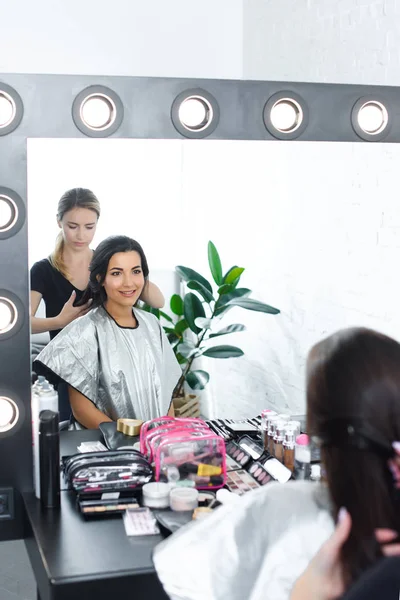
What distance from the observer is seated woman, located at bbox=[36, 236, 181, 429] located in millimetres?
2000

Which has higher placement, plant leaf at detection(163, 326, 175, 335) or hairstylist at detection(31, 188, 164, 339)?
hairstylist at detection(31, 188, 164, 339)

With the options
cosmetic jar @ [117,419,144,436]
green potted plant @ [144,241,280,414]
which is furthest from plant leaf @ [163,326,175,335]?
cosmetic jar @ [117,419,144,436]

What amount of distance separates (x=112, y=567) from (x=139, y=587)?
0.18 feet

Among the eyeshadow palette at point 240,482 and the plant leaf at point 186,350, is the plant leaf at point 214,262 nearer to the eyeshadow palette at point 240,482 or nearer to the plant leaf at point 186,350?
the plant leaf at point 186,350

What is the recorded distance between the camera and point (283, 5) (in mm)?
2803

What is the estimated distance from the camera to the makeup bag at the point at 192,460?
149 centimetres

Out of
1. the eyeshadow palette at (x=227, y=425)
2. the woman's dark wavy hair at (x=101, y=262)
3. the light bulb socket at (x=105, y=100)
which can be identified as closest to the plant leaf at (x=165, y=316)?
the woman's dark wavy hair at (x=101, y=262)

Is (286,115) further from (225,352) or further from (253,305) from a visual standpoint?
(225,352)

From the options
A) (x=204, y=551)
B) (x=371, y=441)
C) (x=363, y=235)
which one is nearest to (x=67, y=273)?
(x=363, y=235)

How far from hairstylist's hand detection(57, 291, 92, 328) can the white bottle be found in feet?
1.47

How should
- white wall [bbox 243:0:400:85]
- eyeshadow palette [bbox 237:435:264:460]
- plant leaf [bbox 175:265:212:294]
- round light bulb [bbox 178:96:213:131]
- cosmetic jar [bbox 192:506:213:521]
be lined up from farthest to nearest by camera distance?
plant leaf [bbox 175:265:212:294]
white wall [bbox 243:0:400:85]
eyeshadow palette [bbox 237:435:264:460]
round light bulb [bbox 178:96:213:131]
cosmetic jar [bbox 192:506:213:521]

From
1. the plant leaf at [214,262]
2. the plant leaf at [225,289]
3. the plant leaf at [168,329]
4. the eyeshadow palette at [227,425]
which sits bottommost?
the eyeshadow palette at [227,425]

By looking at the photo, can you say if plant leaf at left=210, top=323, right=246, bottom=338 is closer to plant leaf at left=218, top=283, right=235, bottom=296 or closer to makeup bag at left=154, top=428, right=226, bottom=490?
plant leaf at left=218, top=283, right=235, bottom=296

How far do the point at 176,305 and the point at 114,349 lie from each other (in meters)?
0.28
